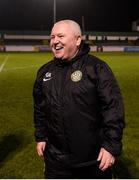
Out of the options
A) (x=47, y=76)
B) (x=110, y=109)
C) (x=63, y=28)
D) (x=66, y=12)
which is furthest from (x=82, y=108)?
(x=66, y=12)

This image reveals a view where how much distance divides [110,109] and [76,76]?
1.43ft

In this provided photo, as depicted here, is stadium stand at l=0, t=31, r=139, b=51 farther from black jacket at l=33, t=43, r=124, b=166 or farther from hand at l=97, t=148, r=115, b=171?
hand at l=97, t=148, r=115, b=171

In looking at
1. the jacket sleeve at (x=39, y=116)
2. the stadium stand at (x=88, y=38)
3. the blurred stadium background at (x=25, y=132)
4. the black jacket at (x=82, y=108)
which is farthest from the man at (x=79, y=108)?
the stadium stand at (x=88, y=38)

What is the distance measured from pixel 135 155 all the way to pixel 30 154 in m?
1.86

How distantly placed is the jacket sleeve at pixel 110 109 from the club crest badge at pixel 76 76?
166 millimetres

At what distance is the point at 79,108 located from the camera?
13.2 ft

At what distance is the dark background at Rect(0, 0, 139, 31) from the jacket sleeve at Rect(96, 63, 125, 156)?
67923 mm

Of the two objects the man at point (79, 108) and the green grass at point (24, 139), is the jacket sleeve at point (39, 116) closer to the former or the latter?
the man at point (79, 108)

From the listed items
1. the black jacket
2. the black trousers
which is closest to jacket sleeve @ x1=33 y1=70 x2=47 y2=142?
the black jacket

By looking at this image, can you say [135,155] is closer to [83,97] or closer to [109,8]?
[83,97]

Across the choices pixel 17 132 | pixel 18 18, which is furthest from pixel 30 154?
pixel 18 18

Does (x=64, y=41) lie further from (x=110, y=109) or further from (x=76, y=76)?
(x=110, y=109)

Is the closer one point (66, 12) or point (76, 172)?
point (76, 172)

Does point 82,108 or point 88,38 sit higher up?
point 82,108
